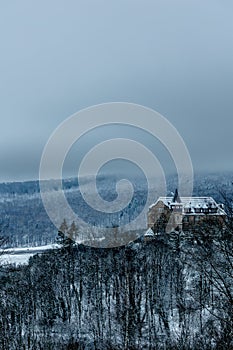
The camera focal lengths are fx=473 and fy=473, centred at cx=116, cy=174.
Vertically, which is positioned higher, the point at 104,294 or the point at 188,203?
the point at 188,203

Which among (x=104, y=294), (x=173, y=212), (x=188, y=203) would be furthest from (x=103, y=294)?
(x=188, y=203)

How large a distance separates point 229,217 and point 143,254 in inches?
1507

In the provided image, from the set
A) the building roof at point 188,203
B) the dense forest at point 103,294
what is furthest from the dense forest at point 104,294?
the building roof at point 188,203

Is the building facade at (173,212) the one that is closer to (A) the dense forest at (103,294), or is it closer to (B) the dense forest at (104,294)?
(B) the dense forest at (104,294)

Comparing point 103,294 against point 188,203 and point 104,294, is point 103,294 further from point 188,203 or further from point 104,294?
point 188,203

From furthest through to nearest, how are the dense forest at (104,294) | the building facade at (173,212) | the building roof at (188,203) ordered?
1. the building roof at (188,203)
2. the building facade at (173,212)
3. the dense forest at (104,294)

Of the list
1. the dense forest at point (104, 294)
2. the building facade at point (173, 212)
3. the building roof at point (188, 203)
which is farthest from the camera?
the building roof at point (188, 203)

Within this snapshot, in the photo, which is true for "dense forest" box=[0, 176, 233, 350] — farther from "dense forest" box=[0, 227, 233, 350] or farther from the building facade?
the building facade

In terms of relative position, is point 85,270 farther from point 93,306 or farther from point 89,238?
point 89,238

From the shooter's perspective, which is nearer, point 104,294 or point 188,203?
point 104,294

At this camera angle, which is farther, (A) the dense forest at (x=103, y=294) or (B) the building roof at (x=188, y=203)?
(B) the building roof at (x=188, y=203)

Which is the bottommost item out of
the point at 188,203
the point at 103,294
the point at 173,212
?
the point at 103,294

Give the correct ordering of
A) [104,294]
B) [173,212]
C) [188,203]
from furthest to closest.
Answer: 1. [173,212]
2. [188,203]
3. [104,294]

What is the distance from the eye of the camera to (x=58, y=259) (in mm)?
47156
